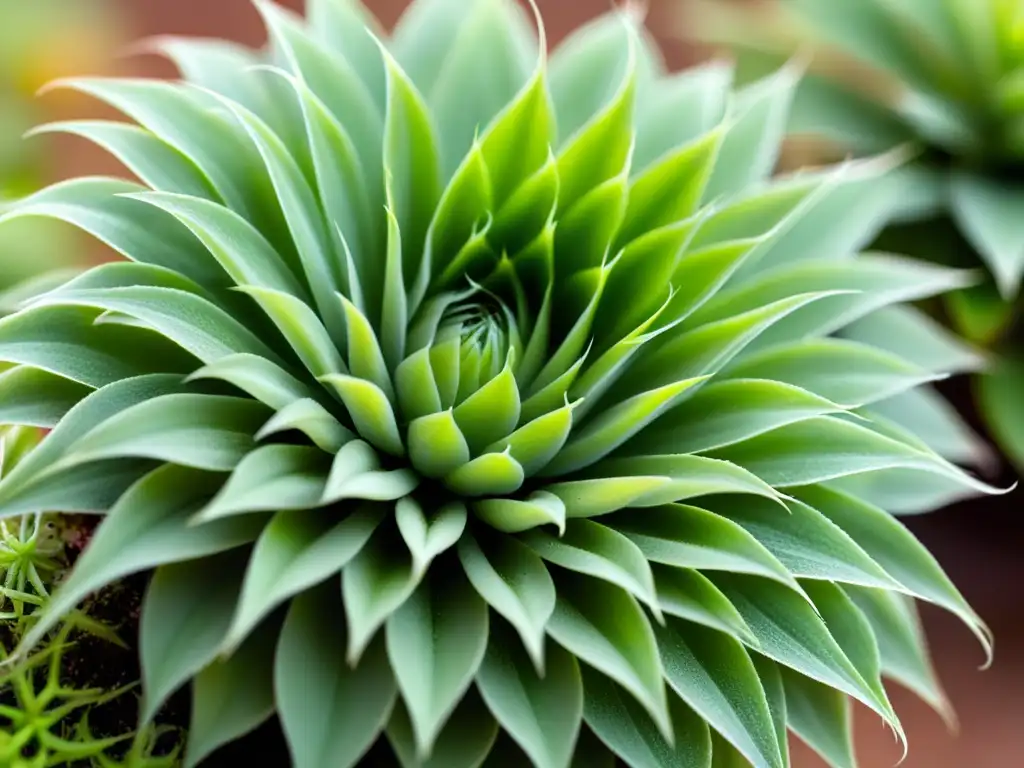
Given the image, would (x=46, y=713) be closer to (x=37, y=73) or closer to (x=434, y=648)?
(x=434, y=648)

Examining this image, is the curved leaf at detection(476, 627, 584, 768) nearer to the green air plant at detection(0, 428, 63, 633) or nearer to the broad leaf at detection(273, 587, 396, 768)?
the broad leaf at detection(273, 587, 396, 768)

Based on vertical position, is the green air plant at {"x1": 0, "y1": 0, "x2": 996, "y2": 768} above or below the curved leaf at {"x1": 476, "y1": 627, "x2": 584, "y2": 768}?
above

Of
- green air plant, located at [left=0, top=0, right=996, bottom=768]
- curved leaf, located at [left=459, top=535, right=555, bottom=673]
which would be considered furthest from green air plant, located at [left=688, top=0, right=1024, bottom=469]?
curved leaf, located at [left=459, top=535, right=555, bottom=673]

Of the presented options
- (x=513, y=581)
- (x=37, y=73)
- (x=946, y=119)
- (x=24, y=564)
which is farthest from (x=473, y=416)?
(x=37, y=73)

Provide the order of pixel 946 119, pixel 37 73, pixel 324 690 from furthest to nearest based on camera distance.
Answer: pixel 37 73 < pixel 946 119 < pixel 324 690

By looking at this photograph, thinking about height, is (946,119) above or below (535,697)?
above
